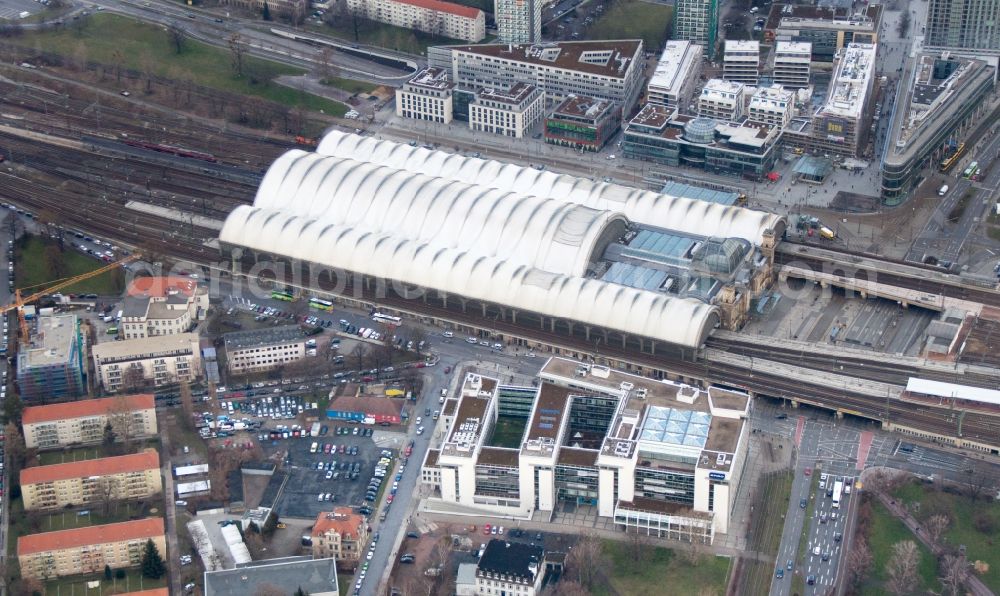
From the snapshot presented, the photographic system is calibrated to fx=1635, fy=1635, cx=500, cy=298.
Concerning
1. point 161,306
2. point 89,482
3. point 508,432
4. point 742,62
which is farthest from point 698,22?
point 89,482

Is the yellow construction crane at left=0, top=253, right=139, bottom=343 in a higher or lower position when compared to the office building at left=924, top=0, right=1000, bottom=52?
lower

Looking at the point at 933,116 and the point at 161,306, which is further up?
the point at 933,116

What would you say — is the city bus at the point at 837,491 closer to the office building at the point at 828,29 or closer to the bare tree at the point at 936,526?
the bare tree at the point at 936,526

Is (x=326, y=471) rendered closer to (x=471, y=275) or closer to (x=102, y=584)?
(x=102, y=584)

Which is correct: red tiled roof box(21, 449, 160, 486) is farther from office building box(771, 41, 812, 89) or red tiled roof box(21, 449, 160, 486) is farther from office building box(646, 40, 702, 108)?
office building box(771, 41, 812, 89)

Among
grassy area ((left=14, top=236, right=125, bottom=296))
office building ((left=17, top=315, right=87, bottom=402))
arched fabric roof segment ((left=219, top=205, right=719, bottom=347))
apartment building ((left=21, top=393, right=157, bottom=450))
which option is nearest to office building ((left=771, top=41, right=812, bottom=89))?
arched fabric roof segment ((left=219, top=205, right=719, bottom=347))

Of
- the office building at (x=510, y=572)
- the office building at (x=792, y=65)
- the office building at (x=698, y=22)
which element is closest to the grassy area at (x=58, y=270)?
the office building at (x=510, y=572)
